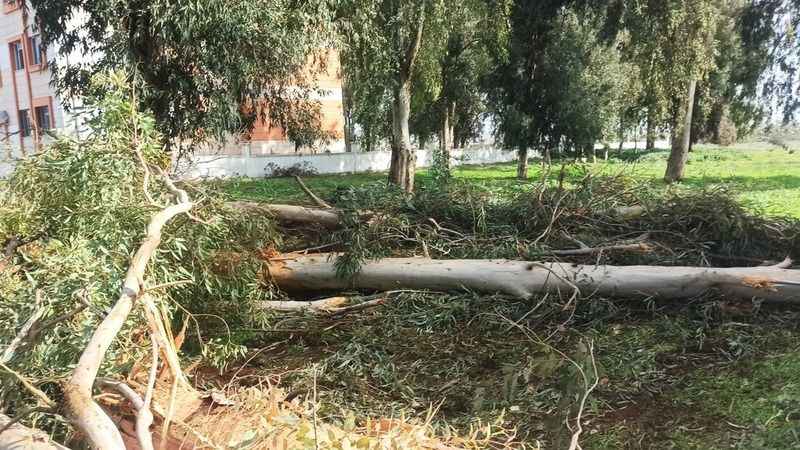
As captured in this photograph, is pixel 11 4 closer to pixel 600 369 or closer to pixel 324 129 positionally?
pixel 600 369

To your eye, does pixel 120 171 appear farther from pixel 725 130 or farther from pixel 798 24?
pixel 725 130

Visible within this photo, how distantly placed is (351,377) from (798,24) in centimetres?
1180

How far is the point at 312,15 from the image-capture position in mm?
8047

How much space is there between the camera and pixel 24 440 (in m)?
2.30

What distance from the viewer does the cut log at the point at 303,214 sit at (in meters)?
6.08

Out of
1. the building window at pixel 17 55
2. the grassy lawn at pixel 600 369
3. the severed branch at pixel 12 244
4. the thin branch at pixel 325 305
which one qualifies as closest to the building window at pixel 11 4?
the building window at pixel 17 55

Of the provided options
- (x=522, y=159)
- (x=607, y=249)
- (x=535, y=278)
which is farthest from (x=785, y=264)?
(x=522, y=159)

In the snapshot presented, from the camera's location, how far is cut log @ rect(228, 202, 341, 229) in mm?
6078

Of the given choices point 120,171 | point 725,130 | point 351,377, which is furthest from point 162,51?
point 725,130

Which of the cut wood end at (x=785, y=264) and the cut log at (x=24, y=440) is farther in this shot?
the cut wood end at (x=785, y=264)

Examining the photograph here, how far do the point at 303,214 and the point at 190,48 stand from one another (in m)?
2.66

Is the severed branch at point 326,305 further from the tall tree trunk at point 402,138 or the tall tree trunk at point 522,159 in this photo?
the tall tree trunk at point 522,159

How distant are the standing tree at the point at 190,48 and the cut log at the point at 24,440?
5.31 metres

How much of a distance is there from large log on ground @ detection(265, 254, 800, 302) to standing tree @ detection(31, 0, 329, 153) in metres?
2.98
